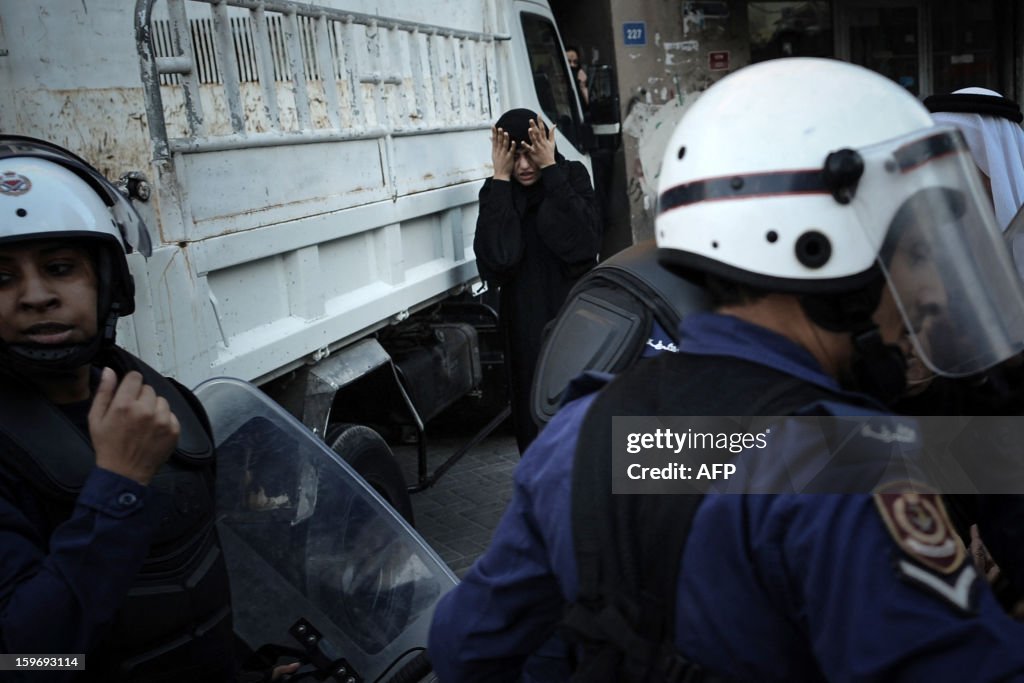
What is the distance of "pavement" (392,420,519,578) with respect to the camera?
16.6ft

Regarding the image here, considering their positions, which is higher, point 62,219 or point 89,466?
point 62,219

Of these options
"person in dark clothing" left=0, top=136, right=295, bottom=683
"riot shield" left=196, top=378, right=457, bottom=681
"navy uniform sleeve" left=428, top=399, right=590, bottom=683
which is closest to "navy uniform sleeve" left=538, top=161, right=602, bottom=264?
"riot shield" left=196, top=378, right=457, bottom=681

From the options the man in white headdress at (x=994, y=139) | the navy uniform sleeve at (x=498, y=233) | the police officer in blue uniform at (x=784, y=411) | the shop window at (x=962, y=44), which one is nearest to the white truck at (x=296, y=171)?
the navy uniform sleeve at (x=498, y=233)

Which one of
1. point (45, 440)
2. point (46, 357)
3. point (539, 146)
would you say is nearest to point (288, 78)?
point (539, 146)

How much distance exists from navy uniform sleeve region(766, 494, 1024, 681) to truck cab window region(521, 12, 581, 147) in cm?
540

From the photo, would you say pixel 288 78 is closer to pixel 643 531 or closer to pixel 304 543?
pixel 304 543

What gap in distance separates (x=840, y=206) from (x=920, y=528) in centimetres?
40

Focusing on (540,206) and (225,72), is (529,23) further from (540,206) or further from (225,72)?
(225,72)

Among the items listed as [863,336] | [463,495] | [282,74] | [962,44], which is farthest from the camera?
[962,44]

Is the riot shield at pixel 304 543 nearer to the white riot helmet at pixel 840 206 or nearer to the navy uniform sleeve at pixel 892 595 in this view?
the white riot helmet at pixel 840 206

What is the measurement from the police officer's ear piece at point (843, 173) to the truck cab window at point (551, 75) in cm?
510

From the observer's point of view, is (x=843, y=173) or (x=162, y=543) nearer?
(x=843, y=173)

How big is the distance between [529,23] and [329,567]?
4621 mm

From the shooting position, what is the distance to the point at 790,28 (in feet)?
38.1
